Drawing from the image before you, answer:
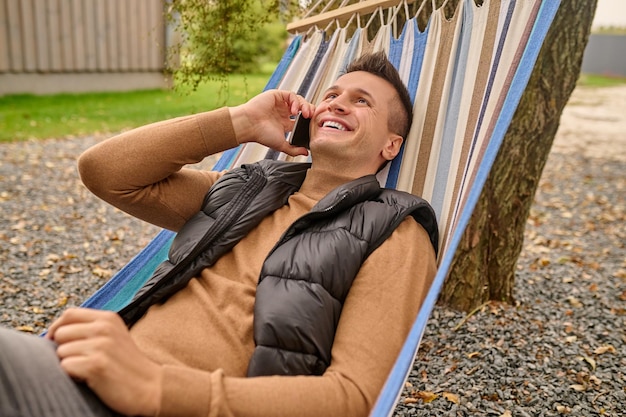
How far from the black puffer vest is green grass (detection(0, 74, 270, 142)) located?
5.32 meters

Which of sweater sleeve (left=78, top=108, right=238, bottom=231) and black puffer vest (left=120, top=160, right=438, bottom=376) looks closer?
black puffer vest (left=120, top=160, right=438, bottom=376)

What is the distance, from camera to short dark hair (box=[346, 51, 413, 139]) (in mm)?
2037

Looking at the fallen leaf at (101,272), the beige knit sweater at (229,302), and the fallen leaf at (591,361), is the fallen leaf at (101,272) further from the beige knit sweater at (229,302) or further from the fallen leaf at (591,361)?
the fallen leaf at (591,361)

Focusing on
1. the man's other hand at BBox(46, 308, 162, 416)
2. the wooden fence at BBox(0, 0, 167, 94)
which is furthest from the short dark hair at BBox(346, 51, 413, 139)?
the wooden fence at BBox(0, 0, 167, 94)

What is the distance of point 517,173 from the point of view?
2.96 meters

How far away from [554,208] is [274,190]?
15.1 ft

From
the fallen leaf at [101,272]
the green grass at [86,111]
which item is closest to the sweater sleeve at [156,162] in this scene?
the fallen leaf at [101,272]

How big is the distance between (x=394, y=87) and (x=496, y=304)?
1618 millimetres

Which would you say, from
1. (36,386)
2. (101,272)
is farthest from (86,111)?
(36,386)

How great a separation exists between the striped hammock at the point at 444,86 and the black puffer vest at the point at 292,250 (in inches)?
9.7

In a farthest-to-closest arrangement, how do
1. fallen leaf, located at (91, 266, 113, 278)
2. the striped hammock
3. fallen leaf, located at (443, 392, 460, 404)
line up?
fallen leaf, located at (91, 266, 113, 278), fallen leaf, located at (443, 392, 460, 404), the striped hammock

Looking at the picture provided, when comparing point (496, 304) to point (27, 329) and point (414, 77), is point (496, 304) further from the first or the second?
point (27, 329)

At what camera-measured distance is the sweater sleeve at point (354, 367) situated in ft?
3.97

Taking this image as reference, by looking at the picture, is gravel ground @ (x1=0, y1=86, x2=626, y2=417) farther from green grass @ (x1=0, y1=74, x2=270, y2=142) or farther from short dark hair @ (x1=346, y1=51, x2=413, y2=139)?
green grass @ (x1=0, y1=74, x2=270, y2=142)
